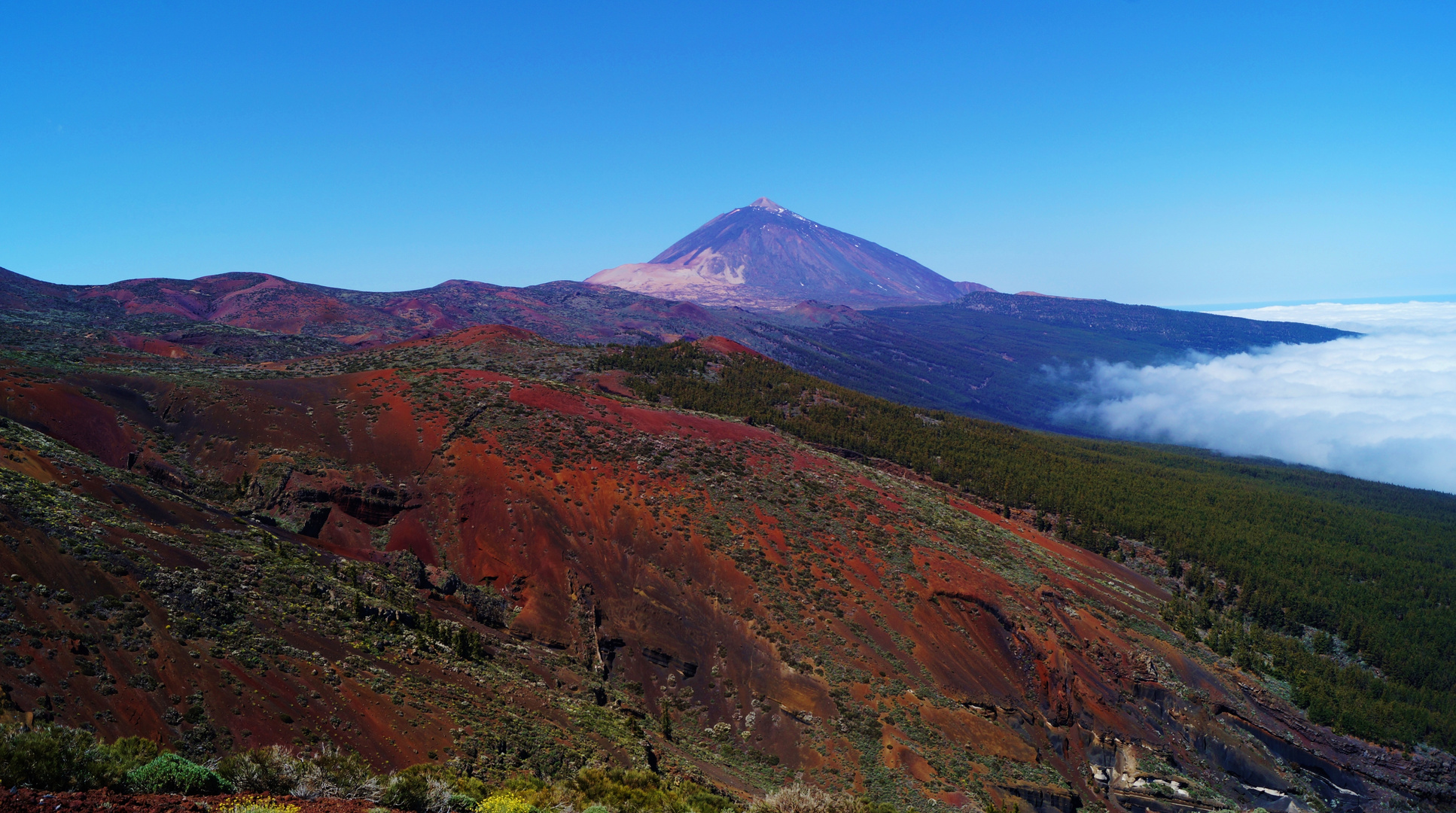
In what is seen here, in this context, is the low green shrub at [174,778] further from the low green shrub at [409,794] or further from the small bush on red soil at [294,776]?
the low green shrub at [409,794]

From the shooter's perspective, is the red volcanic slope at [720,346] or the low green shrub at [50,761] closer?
the low green shrub at [50,761]

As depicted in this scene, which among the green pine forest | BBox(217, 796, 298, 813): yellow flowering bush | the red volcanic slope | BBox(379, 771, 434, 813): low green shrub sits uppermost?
the red volcanic slope

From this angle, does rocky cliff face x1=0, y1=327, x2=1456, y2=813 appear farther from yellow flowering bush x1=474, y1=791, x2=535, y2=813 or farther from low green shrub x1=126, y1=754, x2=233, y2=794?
yellow flowering bush x1=474, y1=791, x2=535, y2=813

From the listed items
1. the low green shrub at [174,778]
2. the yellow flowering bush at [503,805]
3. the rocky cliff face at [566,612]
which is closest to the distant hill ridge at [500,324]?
the rocky cliff face at [566,612]

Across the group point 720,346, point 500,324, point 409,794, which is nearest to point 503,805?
point 409,794

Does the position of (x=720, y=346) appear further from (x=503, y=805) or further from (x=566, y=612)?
(x=503, y=805)

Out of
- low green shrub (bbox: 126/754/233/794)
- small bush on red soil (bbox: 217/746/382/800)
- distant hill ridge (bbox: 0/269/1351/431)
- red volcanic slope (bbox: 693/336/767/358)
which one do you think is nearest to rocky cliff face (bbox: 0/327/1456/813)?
small bush on red soil (bbox: 217/746/382/800)
